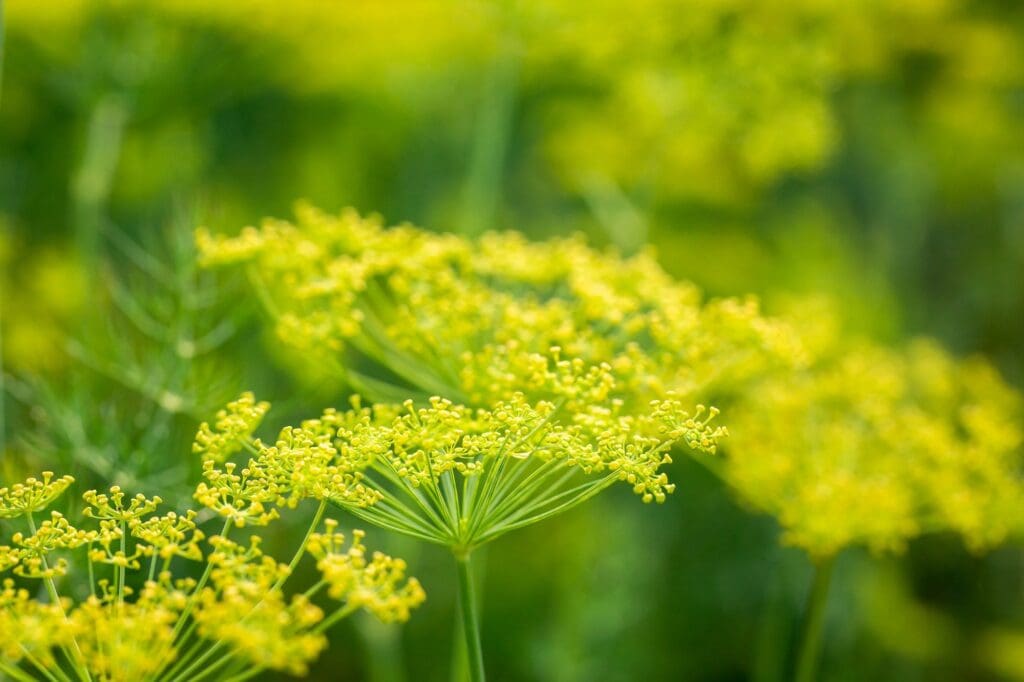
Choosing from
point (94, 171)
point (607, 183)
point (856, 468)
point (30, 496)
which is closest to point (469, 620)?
point (30, 496)

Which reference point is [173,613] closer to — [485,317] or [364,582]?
[364,582]

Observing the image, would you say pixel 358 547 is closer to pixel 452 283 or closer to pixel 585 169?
pixel 452 283

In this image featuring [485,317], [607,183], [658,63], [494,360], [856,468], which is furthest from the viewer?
[607,183]

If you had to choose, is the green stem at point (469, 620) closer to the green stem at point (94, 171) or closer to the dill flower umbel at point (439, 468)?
the dill flower umbel at point (439, 468)

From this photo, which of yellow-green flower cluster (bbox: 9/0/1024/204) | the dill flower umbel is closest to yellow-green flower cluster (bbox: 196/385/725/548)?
the dill flower umbel

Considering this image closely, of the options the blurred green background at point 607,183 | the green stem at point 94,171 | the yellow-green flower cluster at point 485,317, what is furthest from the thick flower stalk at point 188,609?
the green stem at point 94,171

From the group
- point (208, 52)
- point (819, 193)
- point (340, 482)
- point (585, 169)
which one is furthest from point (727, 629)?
point (340, 482)
